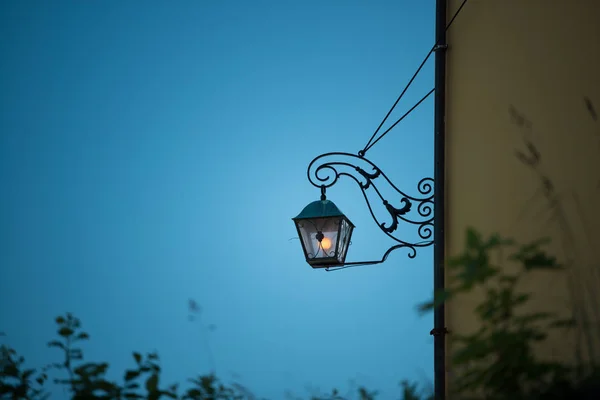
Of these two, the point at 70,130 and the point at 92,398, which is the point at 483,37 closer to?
the point at 92,398

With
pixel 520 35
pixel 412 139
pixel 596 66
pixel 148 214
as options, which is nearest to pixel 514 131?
pixel 520 35

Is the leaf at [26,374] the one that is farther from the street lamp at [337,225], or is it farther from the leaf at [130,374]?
the street lamp at [337,225]

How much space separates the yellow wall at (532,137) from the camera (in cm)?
237

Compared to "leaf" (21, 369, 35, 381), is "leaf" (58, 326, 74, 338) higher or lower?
higher

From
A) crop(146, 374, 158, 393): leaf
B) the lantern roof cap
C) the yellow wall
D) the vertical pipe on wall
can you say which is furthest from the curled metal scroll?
crop(146, 374, 158, 393): leaf

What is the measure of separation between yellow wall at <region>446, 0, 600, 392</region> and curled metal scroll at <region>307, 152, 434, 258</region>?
1047 mm

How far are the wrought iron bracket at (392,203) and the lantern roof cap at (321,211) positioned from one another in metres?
0.10

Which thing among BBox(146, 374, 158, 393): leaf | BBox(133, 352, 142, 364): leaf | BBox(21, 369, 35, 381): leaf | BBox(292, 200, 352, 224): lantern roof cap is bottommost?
BBox(146, 374, 158, 393): leaf

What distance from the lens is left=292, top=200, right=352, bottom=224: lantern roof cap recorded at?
5.34 metres

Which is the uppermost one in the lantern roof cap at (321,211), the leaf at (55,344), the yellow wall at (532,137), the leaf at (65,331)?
the lantern roof cap at (321,211)

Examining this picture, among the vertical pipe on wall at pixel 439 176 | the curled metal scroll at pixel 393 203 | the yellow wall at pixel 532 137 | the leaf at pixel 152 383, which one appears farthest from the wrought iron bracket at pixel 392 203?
the leaf at pixel 152 383

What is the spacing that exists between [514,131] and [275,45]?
2594 cm

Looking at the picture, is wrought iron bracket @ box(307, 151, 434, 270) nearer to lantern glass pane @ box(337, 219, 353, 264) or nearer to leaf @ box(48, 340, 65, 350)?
lantern glass pane @ box(337, 219, 353, 264)

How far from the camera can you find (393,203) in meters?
5.47
